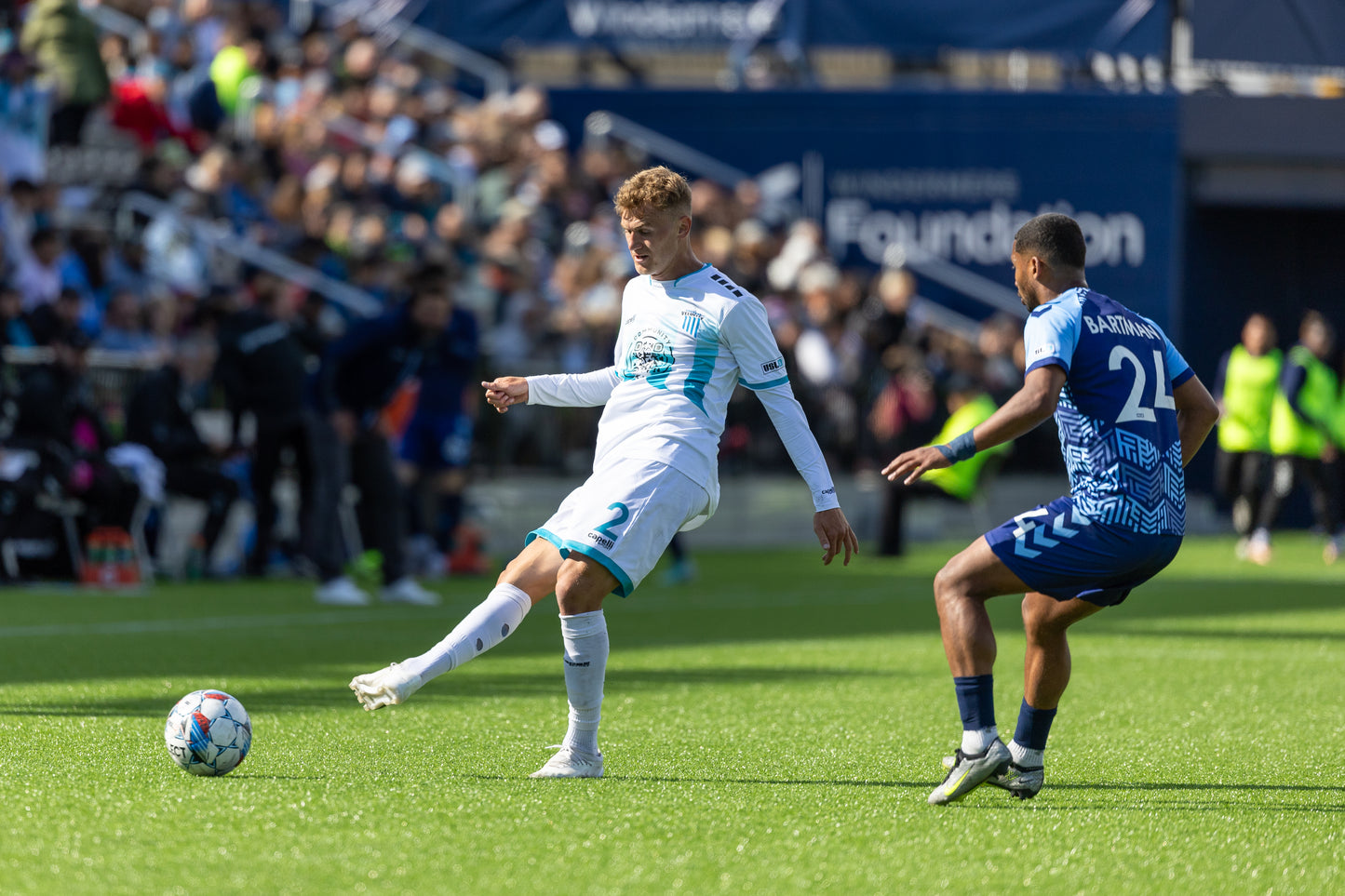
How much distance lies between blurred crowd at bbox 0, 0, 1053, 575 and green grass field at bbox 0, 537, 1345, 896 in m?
5.94

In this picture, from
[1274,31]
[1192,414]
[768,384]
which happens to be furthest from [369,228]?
[1192,414]

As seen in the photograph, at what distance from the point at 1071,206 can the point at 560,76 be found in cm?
712

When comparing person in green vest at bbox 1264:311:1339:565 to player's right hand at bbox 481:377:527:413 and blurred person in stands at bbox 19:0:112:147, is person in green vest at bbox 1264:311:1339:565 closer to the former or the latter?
blurred person in stands at bbox 19:0:112:147

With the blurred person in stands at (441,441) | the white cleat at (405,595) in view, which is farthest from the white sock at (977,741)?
the blurred person in stands at (441,441)

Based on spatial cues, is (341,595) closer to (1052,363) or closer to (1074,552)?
(1074,552)

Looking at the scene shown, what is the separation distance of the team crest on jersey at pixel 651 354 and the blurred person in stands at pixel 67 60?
13923mm

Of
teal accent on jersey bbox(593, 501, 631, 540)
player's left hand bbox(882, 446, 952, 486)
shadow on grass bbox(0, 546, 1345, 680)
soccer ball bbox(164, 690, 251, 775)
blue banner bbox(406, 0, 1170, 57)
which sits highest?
blue banner bbox(406, 0, 1170, 57)

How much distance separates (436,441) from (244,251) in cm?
415

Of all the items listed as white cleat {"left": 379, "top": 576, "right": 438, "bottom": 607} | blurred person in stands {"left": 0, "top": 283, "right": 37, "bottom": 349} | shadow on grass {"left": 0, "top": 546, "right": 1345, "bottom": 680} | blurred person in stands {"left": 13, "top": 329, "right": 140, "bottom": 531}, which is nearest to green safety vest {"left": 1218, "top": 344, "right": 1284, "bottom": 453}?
shadow on grass {"left": 0, "top": 546, "right": 1345, "bottom": 680}

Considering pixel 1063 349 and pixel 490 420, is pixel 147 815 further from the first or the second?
pixel 490 420

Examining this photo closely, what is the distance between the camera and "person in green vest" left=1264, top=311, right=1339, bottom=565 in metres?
18.5

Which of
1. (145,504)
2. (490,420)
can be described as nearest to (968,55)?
(490,420)

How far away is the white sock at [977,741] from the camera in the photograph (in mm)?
5723

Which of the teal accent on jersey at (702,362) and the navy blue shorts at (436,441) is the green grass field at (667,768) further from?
the navy blue shorts at (436,441)
